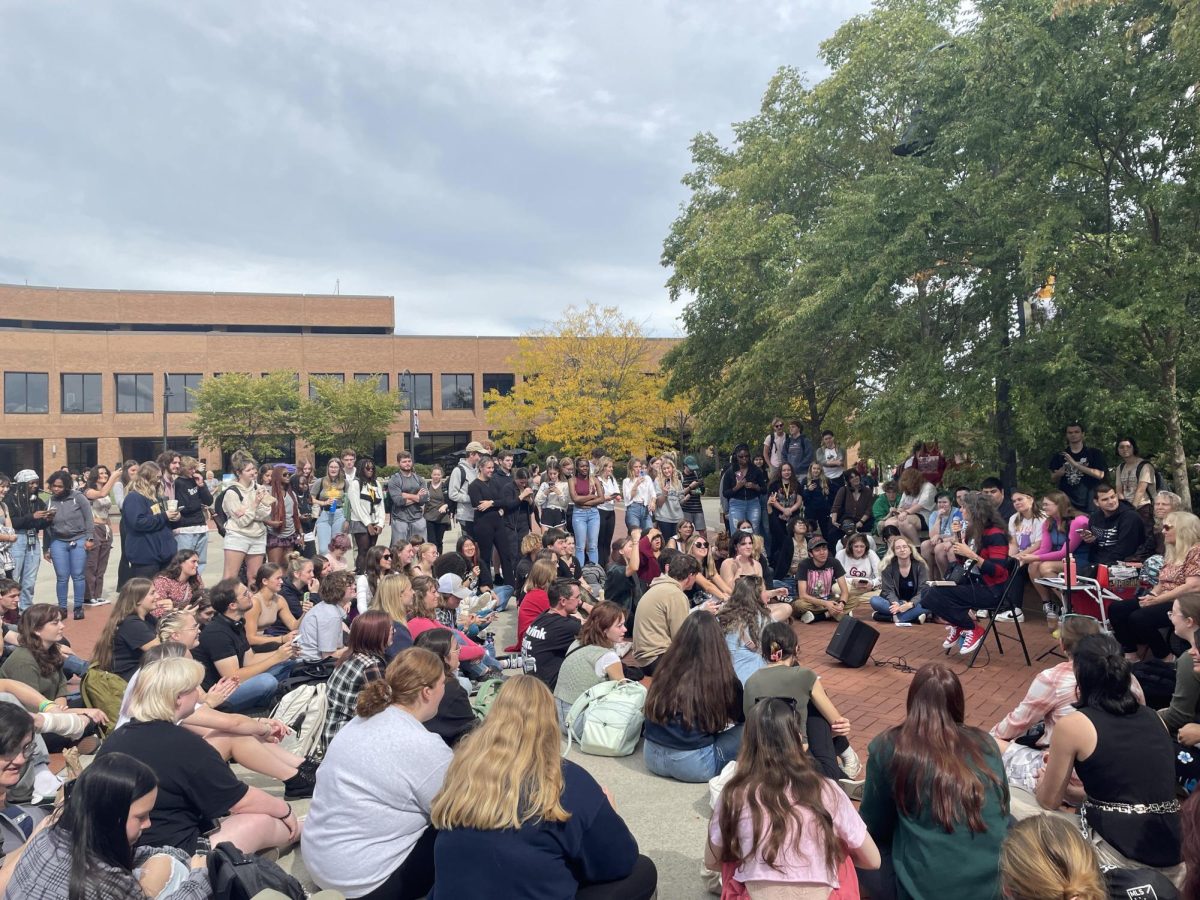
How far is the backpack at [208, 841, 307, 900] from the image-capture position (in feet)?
10.8

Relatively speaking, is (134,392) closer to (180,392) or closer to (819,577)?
(180,392)

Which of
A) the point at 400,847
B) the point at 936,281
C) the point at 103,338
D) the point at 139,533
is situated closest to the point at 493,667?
the point at 400,847

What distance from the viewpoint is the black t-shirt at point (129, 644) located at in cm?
588

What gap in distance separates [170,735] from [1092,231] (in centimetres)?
1076

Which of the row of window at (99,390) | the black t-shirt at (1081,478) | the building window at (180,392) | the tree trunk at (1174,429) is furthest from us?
the building window at (180,392)

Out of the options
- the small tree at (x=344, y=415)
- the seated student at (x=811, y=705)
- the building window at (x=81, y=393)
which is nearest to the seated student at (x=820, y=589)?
the seated student at (x=811, y=705)

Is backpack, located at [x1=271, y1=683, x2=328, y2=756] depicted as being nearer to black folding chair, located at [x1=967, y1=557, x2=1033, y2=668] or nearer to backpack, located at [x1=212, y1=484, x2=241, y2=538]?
backpack, located at [x1=212, y1=484, x2=241, y2=538]

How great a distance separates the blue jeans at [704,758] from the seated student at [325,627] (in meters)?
2.92

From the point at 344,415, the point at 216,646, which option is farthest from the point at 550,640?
the point at 344,415

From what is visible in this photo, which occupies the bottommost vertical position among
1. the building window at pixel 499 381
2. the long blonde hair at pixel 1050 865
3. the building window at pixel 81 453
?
the building window at pixel 81 453

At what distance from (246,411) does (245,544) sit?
3554 cm

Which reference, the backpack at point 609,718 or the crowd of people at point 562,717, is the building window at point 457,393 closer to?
the crowd of people at point 562,717

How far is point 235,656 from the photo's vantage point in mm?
6223

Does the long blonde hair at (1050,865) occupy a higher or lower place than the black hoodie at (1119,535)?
lower
